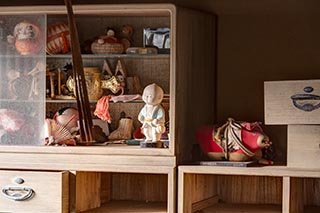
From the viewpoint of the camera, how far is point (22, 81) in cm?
200

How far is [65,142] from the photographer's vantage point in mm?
1984

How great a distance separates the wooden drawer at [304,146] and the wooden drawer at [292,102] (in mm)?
18

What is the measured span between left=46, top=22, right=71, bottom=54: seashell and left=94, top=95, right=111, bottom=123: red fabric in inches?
6.5

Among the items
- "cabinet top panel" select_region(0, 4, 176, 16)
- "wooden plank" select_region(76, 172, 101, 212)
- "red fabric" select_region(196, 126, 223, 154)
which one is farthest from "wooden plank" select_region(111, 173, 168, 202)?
"cabinet top panel" select_region(0, 4, 176, 16)

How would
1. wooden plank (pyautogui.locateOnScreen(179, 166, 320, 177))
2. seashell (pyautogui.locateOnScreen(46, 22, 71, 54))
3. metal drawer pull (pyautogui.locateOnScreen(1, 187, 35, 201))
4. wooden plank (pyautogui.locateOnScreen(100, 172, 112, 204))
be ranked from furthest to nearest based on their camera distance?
1. wooden plank (pyautogui.locateOnScreen(100, 172, 112, 204))
2. seashell (pyautogui.locateOnScreen(46, 22, 71, 54))
3. metal drawer pull (pyautogui.locateOnScreen(1, 187, 35, 201))
4. wooden plank (pyautogui.locateOnScreen(179, 166, 320, 177))

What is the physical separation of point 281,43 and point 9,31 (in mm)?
670

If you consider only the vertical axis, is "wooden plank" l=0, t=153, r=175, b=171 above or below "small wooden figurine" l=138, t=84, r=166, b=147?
below

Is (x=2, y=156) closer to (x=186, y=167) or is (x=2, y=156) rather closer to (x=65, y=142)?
(x=65, y=142)

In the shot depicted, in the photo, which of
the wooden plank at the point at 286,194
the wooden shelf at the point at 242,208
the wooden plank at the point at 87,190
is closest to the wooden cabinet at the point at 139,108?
the wooden plank at the point at 87,190

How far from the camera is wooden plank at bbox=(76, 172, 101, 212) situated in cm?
196

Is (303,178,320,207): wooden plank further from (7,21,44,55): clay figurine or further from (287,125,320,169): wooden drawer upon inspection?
(7,21,44,55): clay figurine

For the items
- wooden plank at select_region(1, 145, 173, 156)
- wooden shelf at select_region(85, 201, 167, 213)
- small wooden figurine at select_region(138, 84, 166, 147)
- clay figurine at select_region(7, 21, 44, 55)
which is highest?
clay figurine at select_region(7, 21, 44, 55)

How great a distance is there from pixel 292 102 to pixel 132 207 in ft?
1.61

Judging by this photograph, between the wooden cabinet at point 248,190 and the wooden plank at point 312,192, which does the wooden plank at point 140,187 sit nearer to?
the wooden cabinet at point 248,190
